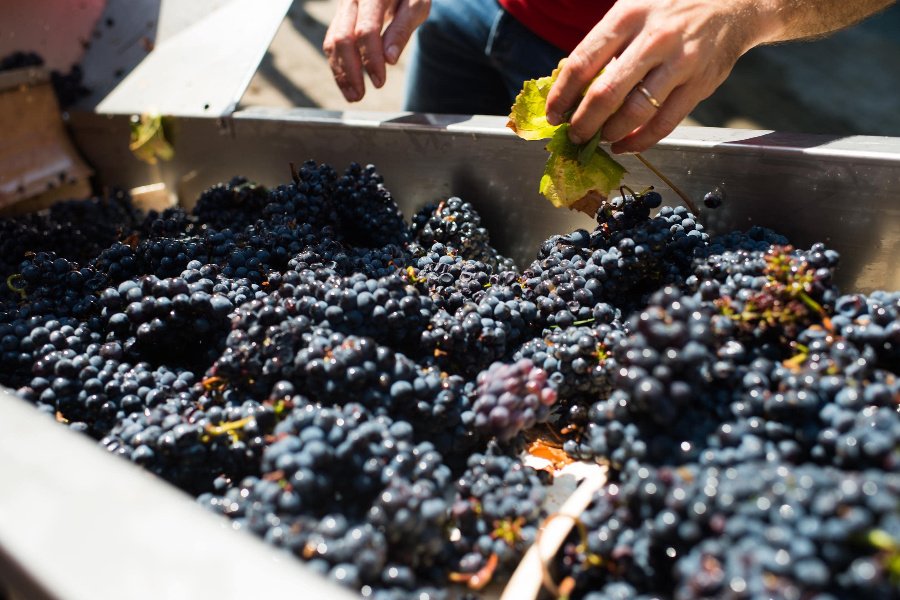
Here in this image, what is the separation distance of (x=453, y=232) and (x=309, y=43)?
4262mm

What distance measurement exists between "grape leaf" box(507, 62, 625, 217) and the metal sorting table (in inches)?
4.5

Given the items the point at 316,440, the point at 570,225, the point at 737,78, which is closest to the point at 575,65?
the point at 570,225

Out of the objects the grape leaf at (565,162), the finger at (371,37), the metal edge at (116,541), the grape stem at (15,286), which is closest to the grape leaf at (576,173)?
→ the grape leaf at (565,162)

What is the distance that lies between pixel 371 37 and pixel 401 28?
0.36 feet

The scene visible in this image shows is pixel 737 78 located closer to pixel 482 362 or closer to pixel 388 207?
pixel 388 207

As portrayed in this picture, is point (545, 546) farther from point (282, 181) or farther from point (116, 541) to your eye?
point (282, 181)

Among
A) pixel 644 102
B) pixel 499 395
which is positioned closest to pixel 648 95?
pixel 644 102

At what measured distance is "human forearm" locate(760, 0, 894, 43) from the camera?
133cm

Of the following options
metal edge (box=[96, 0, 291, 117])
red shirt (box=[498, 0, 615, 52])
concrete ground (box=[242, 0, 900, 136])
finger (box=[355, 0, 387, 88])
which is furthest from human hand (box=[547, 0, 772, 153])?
concrete ground (box=[242, 0, 900, 136])

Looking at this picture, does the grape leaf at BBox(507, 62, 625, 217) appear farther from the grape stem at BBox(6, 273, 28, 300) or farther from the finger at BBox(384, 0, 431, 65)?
the grape stem at BBox(6, 273, 28, 300)

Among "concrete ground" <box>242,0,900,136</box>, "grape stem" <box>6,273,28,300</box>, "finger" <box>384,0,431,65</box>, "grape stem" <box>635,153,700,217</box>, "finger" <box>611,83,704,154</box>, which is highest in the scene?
"finger" <box>384,0,431,65</box>

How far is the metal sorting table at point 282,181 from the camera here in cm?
60

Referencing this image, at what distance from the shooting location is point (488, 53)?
7.19ft

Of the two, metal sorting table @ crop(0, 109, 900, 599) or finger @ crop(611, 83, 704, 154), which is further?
finger @ crop(611, 83, 704, 154)
